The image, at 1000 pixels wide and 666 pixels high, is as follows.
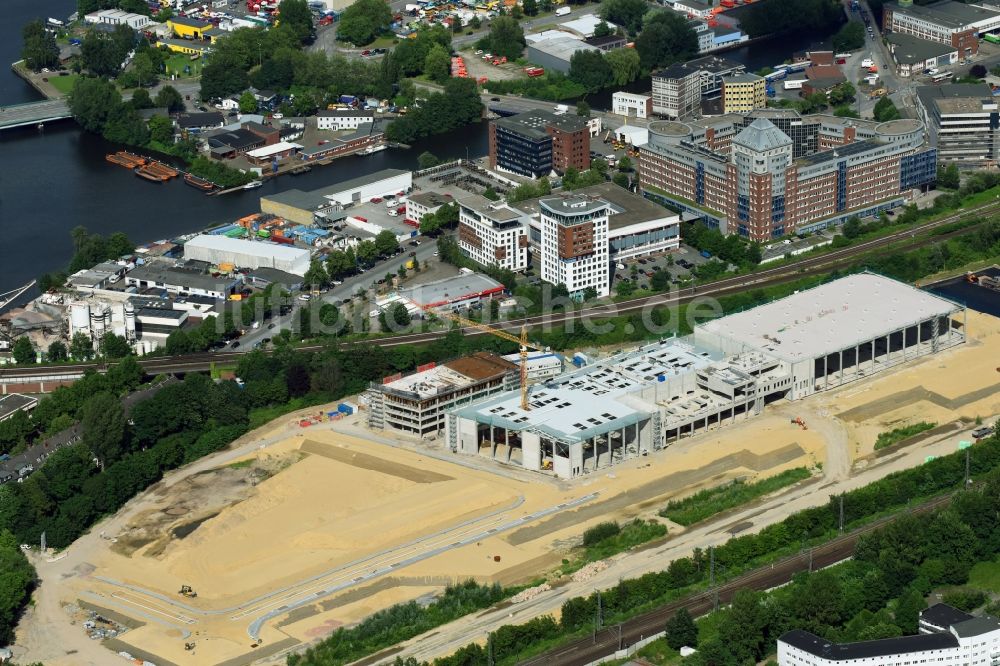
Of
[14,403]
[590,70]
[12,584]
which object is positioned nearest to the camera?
[12,584]

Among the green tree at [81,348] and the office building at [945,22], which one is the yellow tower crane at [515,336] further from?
the office building at [945,22]

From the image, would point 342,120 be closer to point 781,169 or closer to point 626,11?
point 626,11

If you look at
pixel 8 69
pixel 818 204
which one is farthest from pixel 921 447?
pixel 8 69

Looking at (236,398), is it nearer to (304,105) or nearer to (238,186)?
(238,186)

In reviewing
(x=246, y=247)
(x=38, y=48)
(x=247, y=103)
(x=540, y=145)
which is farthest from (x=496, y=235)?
(x=38, y=48)

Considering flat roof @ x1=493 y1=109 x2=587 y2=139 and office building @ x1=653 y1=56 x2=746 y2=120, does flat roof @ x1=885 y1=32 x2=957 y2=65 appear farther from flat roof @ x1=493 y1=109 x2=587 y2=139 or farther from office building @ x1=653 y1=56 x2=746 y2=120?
flat roof @ x1=493 y1=109 x2=587 y2=139

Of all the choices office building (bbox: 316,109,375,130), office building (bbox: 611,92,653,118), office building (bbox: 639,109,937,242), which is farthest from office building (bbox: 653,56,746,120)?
office building (bbox: 316,109,375,130)
